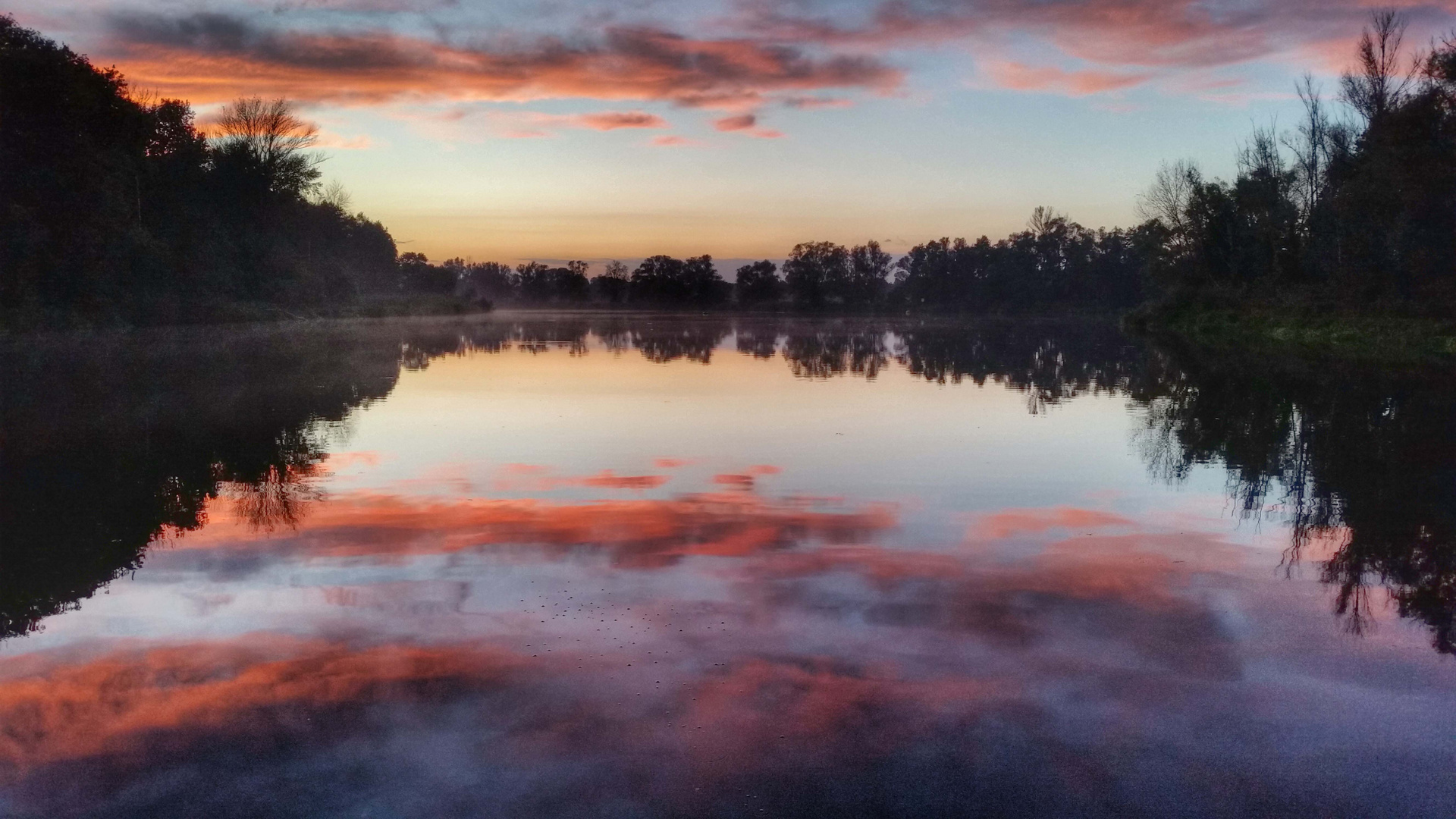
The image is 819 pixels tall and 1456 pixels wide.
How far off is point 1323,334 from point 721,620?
4495cm

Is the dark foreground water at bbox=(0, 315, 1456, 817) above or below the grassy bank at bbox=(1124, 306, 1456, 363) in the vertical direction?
below

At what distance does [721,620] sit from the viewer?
667 centimetres

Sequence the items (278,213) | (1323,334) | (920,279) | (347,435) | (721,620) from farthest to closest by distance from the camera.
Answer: (920,279) < (278,213) < (1323,334) < (347,435) < (721,620)

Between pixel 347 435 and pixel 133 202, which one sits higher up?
pixel 133 202

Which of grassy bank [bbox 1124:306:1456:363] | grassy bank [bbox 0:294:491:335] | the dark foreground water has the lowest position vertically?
the dark foreground water

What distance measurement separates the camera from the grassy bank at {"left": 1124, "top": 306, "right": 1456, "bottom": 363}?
113 feet

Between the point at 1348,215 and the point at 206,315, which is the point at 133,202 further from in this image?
the point at 1348,215

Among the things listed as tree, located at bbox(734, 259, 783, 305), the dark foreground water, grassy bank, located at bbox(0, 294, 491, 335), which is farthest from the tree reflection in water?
tree, located at bbox(734, 259, 783, 305)

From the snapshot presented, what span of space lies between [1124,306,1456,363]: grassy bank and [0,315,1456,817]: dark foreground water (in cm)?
2316

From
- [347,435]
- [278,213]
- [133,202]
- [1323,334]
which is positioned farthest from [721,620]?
[278,213]

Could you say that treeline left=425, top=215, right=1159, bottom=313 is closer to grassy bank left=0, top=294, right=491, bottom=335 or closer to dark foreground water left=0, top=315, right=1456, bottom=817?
grassy bank left=0, top=294, right=491, bottom=335

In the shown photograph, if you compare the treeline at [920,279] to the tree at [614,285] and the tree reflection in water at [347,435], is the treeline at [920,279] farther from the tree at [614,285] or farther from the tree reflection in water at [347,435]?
the tree reflection in water at [347,435]

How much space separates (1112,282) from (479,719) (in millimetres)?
138809

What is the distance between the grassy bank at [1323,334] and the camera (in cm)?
3456
